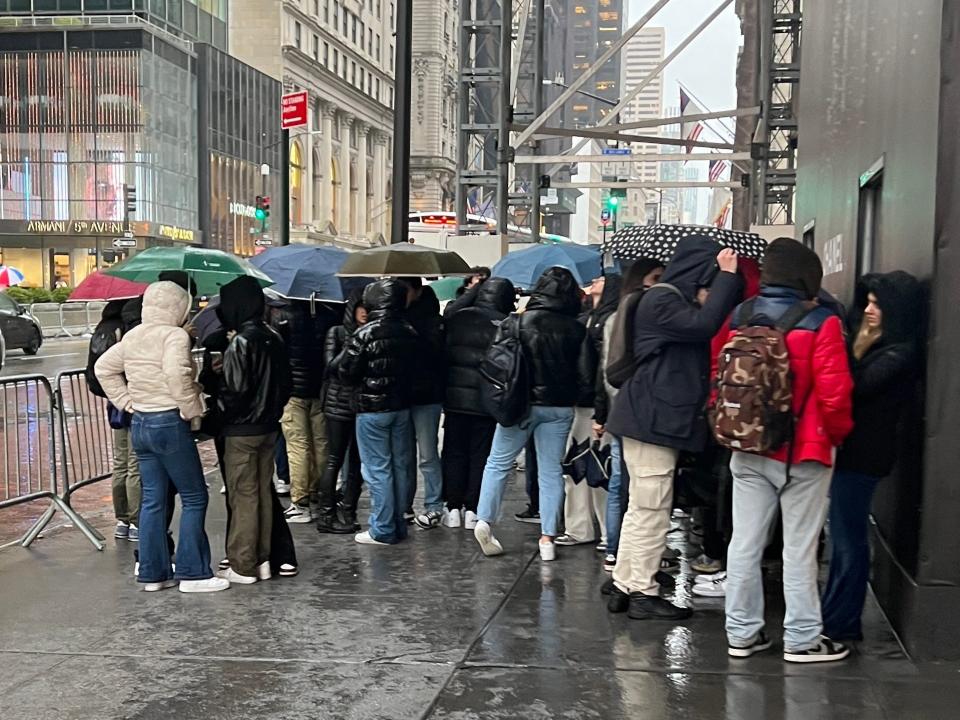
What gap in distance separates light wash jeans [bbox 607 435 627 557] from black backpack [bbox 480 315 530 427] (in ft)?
2.21

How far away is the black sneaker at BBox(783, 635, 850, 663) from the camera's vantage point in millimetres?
5570

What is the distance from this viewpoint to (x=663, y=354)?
6121mm

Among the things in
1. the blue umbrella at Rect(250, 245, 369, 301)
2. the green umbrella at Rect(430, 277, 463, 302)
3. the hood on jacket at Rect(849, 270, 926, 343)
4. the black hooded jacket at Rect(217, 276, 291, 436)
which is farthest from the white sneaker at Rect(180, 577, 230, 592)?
the green umbrella at Rect(430, 277, 463, 302)

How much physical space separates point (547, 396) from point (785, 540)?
2487 millimetres

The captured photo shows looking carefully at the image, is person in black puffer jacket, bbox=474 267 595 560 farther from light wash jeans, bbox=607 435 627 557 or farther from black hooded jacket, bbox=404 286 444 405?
black hooded jacket, bbox=404 286 444 405

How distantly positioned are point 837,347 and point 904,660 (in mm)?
1607

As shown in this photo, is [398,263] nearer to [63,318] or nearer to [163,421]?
[163,421]

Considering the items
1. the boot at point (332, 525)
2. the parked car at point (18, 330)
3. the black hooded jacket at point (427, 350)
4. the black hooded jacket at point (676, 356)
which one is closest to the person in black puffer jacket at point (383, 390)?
the black hooded jacket at point (427, 350)

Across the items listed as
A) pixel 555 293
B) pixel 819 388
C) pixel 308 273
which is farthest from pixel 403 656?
pixel 308 273

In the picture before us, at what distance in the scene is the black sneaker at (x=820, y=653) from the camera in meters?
5.57

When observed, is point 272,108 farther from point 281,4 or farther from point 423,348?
point 423,348

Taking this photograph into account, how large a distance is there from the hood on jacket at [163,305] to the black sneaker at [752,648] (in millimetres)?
3803

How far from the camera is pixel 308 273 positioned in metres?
9.14

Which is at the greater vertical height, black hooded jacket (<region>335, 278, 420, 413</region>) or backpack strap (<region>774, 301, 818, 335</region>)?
backpack strap (<region>774, 301, 818, 335</region>)
